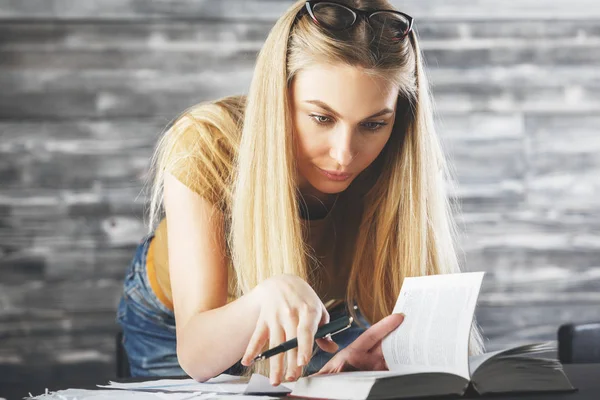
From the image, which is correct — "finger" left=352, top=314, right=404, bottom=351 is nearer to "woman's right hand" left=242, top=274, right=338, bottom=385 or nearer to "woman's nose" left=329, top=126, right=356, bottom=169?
"woman's right hand" left=242, top=274, right=338, bottom=385

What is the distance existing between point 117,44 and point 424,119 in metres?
1.32

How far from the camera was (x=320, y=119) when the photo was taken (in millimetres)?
1194

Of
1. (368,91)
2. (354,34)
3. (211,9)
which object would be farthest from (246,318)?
(211,9)

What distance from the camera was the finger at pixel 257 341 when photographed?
894mm

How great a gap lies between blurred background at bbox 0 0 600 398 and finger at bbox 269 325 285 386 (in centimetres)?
148

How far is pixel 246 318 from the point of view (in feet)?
3.18

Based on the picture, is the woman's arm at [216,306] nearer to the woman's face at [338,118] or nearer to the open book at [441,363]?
the open book at [441,363]

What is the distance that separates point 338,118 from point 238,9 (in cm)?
129

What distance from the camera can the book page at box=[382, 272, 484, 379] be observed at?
88 cm

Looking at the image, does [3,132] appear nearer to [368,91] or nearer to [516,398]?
[368,91]

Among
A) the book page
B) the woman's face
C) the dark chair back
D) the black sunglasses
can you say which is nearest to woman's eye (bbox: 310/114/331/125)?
the woman's face

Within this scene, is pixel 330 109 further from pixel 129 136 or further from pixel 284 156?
pixel 129 136

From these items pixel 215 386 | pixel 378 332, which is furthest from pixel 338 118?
pixel 215 386

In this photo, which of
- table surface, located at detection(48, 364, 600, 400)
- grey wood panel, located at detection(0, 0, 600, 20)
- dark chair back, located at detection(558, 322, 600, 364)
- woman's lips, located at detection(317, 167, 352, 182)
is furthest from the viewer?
grey wood panel, located at detection(0, 0, 600, 20)
